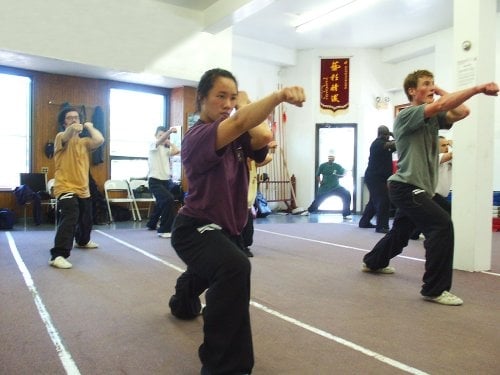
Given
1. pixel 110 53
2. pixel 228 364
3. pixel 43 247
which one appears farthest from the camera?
pixel 110 53

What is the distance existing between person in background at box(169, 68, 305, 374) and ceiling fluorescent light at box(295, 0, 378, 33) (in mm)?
7476

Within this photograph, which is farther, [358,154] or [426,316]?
[358,154]

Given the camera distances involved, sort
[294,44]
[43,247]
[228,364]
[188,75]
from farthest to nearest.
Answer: [294,44] < [188,75] < [43,247] < [228,364]

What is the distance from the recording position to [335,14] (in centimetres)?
921

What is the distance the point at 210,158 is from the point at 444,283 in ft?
6.68

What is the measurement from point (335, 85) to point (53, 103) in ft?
21.9

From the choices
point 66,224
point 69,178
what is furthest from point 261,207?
point 66,224

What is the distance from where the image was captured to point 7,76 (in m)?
8.48

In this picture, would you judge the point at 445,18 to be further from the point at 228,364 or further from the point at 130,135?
the point at 228,364

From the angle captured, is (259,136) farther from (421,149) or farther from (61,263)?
(61,263)

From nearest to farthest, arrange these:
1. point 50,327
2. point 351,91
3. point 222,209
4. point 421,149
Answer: point 222,209 < point 50,327 < point 421,149 < point 351,91

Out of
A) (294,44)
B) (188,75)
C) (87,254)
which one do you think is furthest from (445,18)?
(87,254)

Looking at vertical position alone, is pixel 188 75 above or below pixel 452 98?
above

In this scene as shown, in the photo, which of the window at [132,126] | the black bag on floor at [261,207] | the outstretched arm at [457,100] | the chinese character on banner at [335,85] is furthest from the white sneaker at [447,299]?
the chinese character on banner at [335,85]
